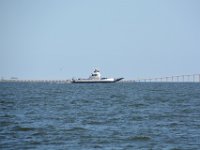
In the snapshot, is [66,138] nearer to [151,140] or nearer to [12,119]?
[151,140]

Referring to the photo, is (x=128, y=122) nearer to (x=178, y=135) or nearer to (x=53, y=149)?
(x=178, y=135)

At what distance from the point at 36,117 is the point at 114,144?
580 inches

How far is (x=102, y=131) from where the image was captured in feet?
104

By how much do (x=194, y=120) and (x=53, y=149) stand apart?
15726mm

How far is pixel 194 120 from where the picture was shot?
38469 mm

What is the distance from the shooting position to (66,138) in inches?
1133

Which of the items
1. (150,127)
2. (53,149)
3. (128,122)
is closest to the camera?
(53,149)

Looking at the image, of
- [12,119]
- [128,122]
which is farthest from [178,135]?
[12,119]

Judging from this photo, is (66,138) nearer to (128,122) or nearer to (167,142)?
(167,142)

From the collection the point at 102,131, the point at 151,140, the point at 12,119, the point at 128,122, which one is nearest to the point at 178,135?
the point at 151,140

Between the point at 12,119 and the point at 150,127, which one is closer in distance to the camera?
the point at 150,127

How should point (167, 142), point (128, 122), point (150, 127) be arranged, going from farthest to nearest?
point (128, 122)
point (150, 127)
point (167, 142)

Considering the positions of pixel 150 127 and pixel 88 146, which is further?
pixel 150 127

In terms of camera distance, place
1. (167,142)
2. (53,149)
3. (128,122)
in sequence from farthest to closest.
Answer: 1. (128,122)
2. (167,142)
3. (53,149)
